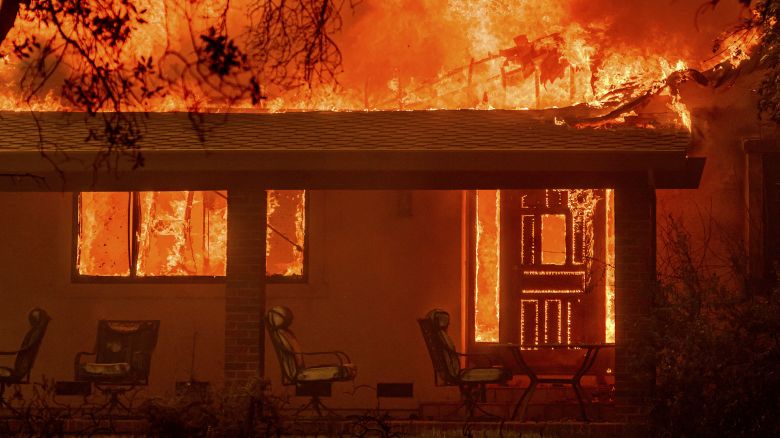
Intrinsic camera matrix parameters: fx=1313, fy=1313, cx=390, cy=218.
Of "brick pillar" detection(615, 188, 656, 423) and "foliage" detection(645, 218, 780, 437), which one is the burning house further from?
"foliage" detection(645, 218, 780, 437)

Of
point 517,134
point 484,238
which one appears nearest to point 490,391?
point 484,238

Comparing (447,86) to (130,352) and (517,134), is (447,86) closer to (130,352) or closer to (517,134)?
(517,134)

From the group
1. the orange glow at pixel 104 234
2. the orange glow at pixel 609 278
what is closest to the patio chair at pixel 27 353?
the orange glow at pixel 104 234

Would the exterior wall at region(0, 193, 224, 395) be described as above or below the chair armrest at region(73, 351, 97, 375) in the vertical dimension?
above

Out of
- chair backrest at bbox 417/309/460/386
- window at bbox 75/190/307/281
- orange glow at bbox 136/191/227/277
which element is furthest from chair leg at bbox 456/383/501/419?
orange glow at bbox 136/191/227/277

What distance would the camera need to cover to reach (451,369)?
1304cm

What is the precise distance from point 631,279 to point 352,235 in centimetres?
367

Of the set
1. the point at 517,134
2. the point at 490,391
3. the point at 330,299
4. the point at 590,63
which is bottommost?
the point at 490,391

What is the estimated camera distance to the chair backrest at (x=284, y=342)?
1311cm

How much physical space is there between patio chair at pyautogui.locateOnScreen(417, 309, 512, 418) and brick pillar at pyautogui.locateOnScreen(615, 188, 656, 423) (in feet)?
4.29

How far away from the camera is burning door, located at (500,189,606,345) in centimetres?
1505

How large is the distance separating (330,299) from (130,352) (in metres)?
2.25

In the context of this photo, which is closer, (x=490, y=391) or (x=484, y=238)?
(x=490, y=391)

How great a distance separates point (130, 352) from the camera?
14.2m
